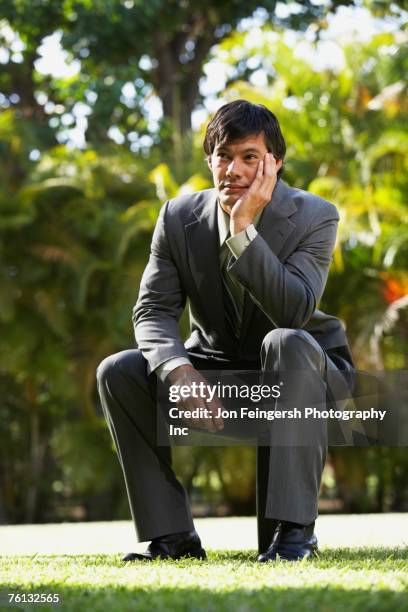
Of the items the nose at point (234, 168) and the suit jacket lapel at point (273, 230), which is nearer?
the nose at point (234, 168)

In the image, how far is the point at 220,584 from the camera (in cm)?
265

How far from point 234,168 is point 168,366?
760 millimetres

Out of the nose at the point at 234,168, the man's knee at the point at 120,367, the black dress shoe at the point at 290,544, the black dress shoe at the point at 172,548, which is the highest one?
the nose at the point at 234,168

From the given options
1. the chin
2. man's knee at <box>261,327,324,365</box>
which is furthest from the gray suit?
the chin

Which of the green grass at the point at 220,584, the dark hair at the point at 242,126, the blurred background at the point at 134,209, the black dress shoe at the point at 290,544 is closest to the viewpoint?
the green grass at the point at 220,584

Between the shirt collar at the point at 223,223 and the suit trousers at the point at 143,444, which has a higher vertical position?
the shirt collar at the point at 223,223

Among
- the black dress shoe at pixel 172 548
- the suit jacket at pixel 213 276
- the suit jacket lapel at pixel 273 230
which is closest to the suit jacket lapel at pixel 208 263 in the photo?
the suit jacket at pixel 213 276

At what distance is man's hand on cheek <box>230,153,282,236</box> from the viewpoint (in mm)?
3520

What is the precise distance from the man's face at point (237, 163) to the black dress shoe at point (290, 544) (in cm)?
118

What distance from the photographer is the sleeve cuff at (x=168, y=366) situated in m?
3.50

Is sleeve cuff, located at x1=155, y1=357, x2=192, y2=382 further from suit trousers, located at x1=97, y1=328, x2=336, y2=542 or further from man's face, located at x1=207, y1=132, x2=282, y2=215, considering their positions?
man's face, located at x1=207, y1=132, x2=282, y2=215

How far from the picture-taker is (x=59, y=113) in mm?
17406

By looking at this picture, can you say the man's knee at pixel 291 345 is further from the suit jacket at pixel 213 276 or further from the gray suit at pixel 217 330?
the suit jacket at pixel 213 276

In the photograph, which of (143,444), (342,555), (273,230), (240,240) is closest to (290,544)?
(342,555)
